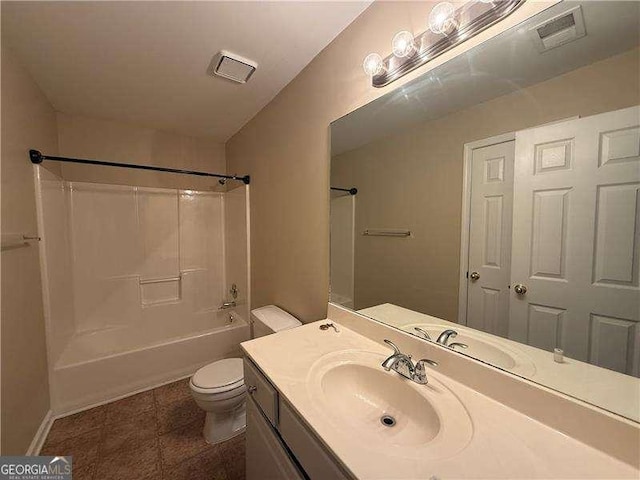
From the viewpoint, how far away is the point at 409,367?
2.79 ft

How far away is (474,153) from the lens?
0.86 meters

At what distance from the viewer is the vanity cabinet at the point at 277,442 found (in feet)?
2.13

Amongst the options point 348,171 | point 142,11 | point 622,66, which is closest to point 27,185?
point 142,11

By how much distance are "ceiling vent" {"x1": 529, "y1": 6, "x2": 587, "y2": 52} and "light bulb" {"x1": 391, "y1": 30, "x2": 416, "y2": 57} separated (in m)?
0.38

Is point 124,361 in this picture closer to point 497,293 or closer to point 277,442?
point 277,442

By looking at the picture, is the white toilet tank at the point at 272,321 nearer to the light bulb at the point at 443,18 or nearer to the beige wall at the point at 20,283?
the beige wall at the point at 20,283

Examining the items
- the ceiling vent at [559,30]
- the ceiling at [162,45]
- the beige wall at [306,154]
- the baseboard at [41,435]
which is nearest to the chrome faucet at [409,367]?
the beige wall at [306,154]

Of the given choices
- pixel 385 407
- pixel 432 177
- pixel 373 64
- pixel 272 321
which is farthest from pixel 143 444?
pixel 373 64

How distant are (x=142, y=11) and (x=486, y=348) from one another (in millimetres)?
2021

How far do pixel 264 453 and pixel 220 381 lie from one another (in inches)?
27.8

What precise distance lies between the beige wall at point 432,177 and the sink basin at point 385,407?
293mm

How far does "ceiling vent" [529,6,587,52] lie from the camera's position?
0.65 m

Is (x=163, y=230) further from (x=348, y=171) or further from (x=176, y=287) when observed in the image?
(x=348, y=171)

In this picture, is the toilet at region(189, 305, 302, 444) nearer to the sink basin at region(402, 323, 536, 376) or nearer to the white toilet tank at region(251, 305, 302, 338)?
the white toilet tank at region(251, 305, 302, 338)
